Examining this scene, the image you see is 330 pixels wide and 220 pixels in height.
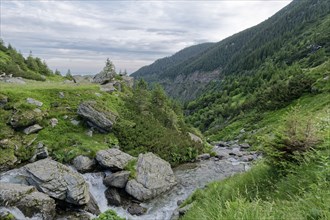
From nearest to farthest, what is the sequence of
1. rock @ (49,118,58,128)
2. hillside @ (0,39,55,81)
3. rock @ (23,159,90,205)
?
rock @ (23,159,90,205)
rock @ (49,118,58,128)
hillside @ (0,39,55,81)

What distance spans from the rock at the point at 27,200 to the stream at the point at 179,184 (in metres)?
4.48

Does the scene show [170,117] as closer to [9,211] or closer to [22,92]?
[22,92]

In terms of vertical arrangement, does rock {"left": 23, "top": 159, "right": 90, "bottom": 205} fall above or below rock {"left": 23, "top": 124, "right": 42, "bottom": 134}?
below

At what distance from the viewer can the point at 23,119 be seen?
32.6 metres

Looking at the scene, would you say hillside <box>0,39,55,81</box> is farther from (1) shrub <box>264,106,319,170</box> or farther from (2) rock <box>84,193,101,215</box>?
(1) shrub <box>264,106,319,170</box>

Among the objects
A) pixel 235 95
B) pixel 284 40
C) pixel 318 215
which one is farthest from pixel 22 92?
pixel 284 40

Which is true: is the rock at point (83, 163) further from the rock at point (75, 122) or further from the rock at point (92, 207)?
the rock at point (75, 122)

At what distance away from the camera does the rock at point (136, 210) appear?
23.9 m

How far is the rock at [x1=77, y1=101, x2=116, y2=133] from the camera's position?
35.6 meters

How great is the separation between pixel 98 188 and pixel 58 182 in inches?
173

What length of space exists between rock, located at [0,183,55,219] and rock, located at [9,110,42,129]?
11.2 meters

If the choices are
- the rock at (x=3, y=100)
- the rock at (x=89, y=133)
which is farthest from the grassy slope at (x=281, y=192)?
the rock at (x=3, y=100)

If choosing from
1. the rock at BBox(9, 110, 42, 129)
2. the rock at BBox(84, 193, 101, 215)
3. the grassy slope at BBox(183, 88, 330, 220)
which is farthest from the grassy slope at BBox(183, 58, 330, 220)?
the rock at BBox(9, 110, 42, 129)

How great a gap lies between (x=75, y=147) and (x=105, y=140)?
4087 mm
